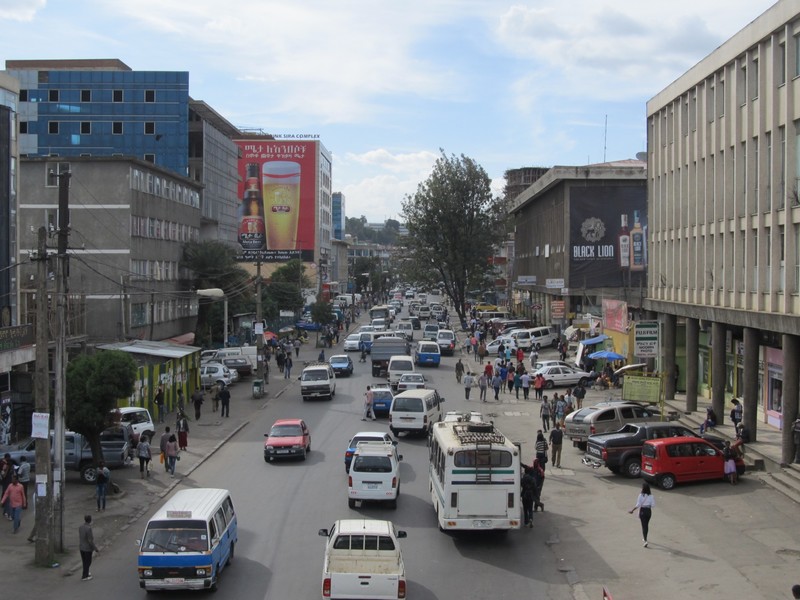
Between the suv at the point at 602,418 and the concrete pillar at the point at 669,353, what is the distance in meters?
8.53

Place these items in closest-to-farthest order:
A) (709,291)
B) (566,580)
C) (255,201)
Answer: (566,580) < (709,291) < (255,201)

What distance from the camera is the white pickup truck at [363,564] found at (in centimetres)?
1531

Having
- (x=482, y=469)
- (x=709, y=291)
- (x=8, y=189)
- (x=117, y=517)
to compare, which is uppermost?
(x=8, y=189)

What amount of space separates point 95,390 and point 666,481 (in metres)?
16.8

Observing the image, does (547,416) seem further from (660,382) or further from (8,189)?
(8,189)

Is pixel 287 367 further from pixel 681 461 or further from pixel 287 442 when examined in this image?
pixel 681 461

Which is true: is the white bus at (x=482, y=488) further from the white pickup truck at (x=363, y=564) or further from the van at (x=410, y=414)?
the van at (x=410, y=414)

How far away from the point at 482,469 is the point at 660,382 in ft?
58.9

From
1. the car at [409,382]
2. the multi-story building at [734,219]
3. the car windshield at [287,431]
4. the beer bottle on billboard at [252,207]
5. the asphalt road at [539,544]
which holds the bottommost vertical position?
the asphalt road at [539,544]

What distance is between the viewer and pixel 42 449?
65.4 feet

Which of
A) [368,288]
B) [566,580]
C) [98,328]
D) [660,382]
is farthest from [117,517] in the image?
[368,288]

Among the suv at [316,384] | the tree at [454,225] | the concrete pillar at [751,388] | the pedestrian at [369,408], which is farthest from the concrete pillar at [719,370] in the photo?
the tree at [454,225]

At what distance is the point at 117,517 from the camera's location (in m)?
23.8

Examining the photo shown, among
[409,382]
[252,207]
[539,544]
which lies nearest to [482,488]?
[539,544]
